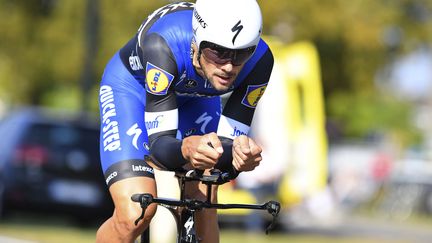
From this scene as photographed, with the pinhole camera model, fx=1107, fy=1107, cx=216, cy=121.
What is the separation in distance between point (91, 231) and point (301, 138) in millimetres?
5232

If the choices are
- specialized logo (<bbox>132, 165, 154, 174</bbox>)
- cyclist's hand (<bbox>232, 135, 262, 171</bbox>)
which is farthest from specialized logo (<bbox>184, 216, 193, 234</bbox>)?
specialized logo (<bbox>132, 165, 154, 174</bbox>)

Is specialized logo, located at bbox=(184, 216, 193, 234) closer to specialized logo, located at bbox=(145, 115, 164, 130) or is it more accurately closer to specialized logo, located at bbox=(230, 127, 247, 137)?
specialized logo, located at bbox=(145, 115, 164, 130)

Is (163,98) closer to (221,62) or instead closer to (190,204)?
(221,62)

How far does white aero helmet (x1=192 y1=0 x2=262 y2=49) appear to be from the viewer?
18.5ft

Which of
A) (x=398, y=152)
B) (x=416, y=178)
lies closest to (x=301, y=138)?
(x=416, y=178)

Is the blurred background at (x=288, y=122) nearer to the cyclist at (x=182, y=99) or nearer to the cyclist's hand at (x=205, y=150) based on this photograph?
the cyclist at (x=182, y=99)

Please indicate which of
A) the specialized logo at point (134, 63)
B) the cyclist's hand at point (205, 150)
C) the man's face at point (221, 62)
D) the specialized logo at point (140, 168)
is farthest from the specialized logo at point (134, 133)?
the cyclist's hand at point (205, 150)

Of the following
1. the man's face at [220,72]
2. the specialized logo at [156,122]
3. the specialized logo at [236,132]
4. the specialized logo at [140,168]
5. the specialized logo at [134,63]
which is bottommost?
the specialized logo at [140,168]

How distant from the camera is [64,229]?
52.3 feet

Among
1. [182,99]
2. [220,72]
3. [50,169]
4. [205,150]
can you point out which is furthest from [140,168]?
[50,169]

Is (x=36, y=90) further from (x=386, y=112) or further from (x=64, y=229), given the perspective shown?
(x=64, y=229)

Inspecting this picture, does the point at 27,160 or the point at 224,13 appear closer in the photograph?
the point at 224,13

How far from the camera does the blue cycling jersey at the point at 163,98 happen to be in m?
5.96

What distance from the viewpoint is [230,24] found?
565 centimetres
